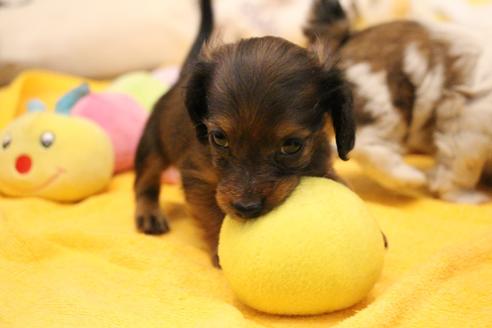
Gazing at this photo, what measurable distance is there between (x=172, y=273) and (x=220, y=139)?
1.85 ft

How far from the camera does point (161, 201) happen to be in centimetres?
302

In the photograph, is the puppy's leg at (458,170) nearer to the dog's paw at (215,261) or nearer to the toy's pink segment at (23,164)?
the dog's paw at (215,261)

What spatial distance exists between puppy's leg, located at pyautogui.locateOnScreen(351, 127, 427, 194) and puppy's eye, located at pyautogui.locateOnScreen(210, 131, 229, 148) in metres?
1.27

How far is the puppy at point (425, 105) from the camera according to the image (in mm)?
2930

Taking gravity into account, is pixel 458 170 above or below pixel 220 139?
below

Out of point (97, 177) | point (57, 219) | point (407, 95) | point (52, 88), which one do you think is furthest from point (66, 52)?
point (407, 95)

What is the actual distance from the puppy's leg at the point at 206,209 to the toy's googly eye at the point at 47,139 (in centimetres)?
95

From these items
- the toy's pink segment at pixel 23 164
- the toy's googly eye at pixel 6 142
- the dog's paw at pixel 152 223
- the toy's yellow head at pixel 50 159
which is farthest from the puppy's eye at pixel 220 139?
the toy's googly eye at pixel 6 142

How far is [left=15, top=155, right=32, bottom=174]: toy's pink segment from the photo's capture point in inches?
111

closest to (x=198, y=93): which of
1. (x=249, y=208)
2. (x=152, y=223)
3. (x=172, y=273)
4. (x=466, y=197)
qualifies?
(x=249, y=208)

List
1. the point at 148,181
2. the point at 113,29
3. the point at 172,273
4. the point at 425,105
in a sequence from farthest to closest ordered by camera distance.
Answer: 1. the point at 113,29
2. the point at 425,105
3. the point at 148,181
4. the point at 172,273

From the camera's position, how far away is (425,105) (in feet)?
9.78

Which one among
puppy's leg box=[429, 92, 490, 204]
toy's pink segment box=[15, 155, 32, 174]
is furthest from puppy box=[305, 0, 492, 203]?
toy's pink segment box=[15, 155, 32, 174]

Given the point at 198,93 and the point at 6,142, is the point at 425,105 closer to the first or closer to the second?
the point at 198,93
